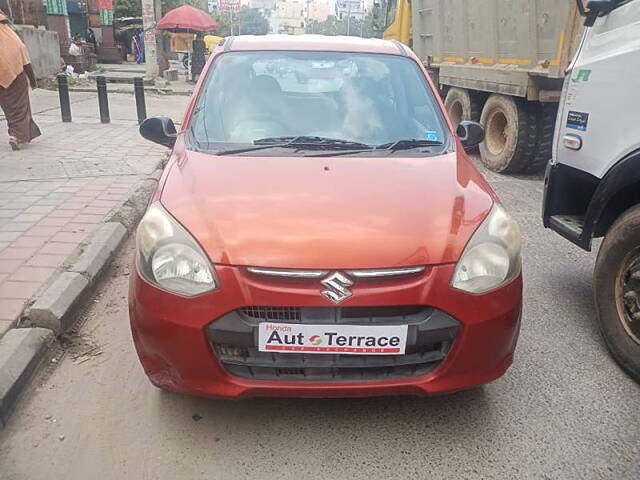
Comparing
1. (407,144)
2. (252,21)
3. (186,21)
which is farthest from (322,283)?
(252,21)

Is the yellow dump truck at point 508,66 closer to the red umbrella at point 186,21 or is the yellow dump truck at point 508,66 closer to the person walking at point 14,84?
the person walking at point 14,84

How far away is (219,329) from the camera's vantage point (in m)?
2.19

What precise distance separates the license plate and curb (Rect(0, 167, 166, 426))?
1356 mm

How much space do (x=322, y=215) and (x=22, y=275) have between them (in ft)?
7.83

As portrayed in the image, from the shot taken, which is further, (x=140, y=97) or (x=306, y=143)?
(x=140, y=97)

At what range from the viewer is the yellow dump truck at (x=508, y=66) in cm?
622

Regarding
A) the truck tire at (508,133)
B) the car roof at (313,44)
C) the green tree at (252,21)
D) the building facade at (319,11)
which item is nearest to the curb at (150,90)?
the truck tire at (508,133)

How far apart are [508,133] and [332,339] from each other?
20.0 ft

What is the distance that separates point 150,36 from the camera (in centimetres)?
1786

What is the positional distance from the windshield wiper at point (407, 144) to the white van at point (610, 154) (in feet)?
3.09

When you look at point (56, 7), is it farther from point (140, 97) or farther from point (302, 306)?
point (302, 306)

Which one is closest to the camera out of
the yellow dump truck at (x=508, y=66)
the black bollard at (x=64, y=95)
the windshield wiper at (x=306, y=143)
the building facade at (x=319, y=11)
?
the windshield wiper at (x=306, y=143)

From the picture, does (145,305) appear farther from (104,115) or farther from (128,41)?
(128,41)

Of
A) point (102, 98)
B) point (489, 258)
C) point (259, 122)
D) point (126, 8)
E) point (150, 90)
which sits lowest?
point (150, 90)
